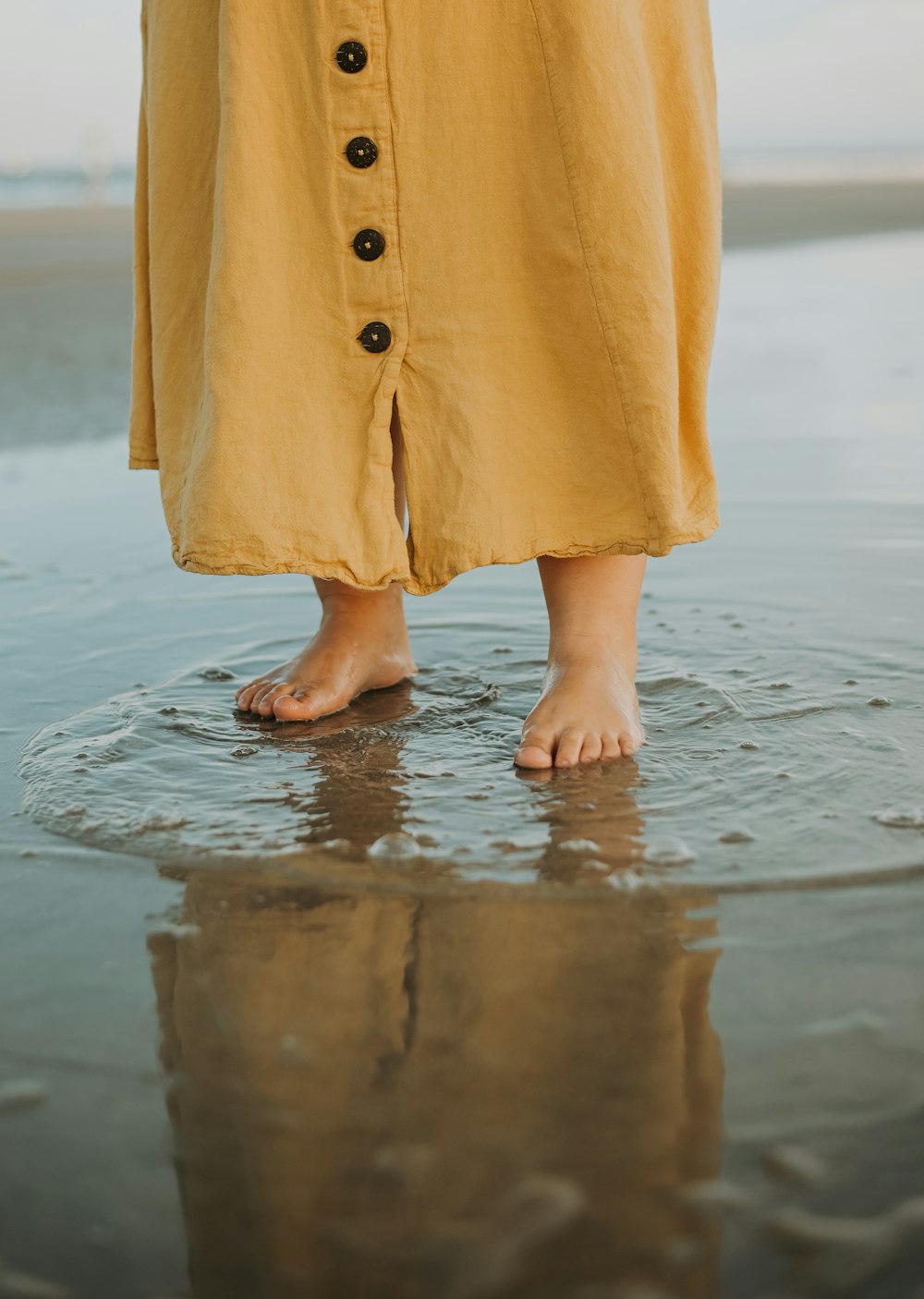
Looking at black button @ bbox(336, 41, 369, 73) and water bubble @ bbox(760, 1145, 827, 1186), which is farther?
black button @ bbox(336, 41, 369, 73)

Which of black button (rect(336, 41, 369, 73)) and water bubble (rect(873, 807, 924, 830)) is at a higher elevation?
black button (rect(336, 41, 369, 73))

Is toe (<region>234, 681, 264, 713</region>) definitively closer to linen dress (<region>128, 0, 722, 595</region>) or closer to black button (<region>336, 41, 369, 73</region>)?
linen dress (<region>128, 0, 722, 595</region>)

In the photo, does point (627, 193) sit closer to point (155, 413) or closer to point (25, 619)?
point (155, 413)

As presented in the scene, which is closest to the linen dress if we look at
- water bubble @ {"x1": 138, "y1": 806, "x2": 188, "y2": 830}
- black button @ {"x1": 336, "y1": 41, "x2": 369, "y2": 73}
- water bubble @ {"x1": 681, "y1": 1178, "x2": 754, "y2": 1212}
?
black button @ {"x1": 336, "y1": 41, "x2": 369, "y2": 73}

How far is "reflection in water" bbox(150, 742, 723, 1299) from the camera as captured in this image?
653mm

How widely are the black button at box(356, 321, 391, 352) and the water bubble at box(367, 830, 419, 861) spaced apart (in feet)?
1.55

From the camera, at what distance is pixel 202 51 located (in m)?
1.41

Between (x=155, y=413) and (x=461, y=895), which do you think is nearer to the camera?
(x=461, y=895)

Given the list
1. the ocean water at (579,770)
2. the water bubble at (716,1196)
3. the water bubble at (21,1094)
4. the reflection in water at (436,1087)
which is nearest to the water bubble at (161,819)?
Answer: the ocean water at (579,770)

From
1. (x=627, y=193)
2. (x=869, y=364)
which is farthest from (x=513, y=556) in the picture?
(x=869, y=364)

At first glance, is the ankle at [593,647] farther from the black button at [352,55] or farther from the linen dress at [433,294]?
the black button at [352,55]

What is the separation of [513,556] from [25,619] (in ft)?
2.38

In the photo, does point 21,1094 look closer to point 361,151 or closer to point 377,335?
point 377,335

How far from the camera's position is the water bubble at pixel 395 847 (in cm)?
109
